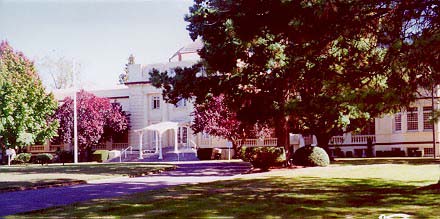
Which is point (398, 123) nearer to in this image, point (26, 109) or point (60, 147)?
point (26, 109)

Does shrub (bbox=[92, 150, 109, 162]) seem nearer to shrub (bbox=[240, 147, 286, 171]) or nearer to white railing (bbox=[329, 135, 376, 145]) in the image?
white railing (bbox=[329, 135, 376, 145])

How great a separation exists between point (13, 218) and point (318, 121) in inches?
704

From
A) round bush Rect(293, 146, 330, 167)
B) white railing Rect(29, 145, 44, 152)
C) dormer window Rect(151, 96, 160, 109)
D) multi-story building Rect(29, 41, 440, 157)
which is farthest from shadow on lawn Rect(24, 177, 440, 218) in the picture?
white railing Rect(29, 145, 44, 152)

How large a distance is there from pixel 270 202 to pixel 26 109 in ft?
87.9

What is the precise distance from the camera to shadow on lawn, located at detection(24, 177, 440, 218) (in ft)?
30.2

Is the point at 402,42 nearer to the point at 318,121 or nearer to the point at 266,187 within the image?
the point at 266,187

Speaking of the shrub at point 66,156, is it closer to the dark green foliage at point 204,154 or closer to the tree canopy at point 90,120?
the tree canopy at point 90,120

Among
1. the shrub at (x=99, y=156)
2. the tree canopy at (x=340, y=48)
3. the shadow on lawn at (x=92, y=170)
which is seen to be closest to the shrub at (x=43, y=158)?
the shrub at (x=99, y=156)

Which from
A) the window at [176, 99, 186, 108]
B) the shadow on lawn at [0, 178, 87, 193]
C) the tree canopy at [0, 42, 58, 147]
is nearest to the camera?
the shadow on lawn at [0, 178, 87, 193]

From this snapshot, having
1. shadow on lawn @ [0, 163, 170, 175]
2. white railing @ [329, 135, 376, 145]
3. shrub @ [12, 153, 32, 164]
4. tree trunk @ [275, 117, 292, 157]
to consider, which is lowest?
shrub @ [12, 153, 32, 164]

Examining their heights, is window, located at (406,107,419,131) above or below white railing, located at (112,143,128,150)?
above

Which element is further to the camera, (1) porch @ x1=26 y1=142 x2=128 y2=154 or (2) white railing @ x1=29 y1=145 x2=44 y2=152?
(2) white railing @ x1=29 y1=145 x2=44 y2=152

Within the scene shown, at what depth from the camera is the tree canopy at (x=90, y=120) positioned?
4075 centimetres

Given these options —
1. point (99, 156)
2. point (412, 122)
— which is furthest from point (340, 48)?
point (99, 156)
